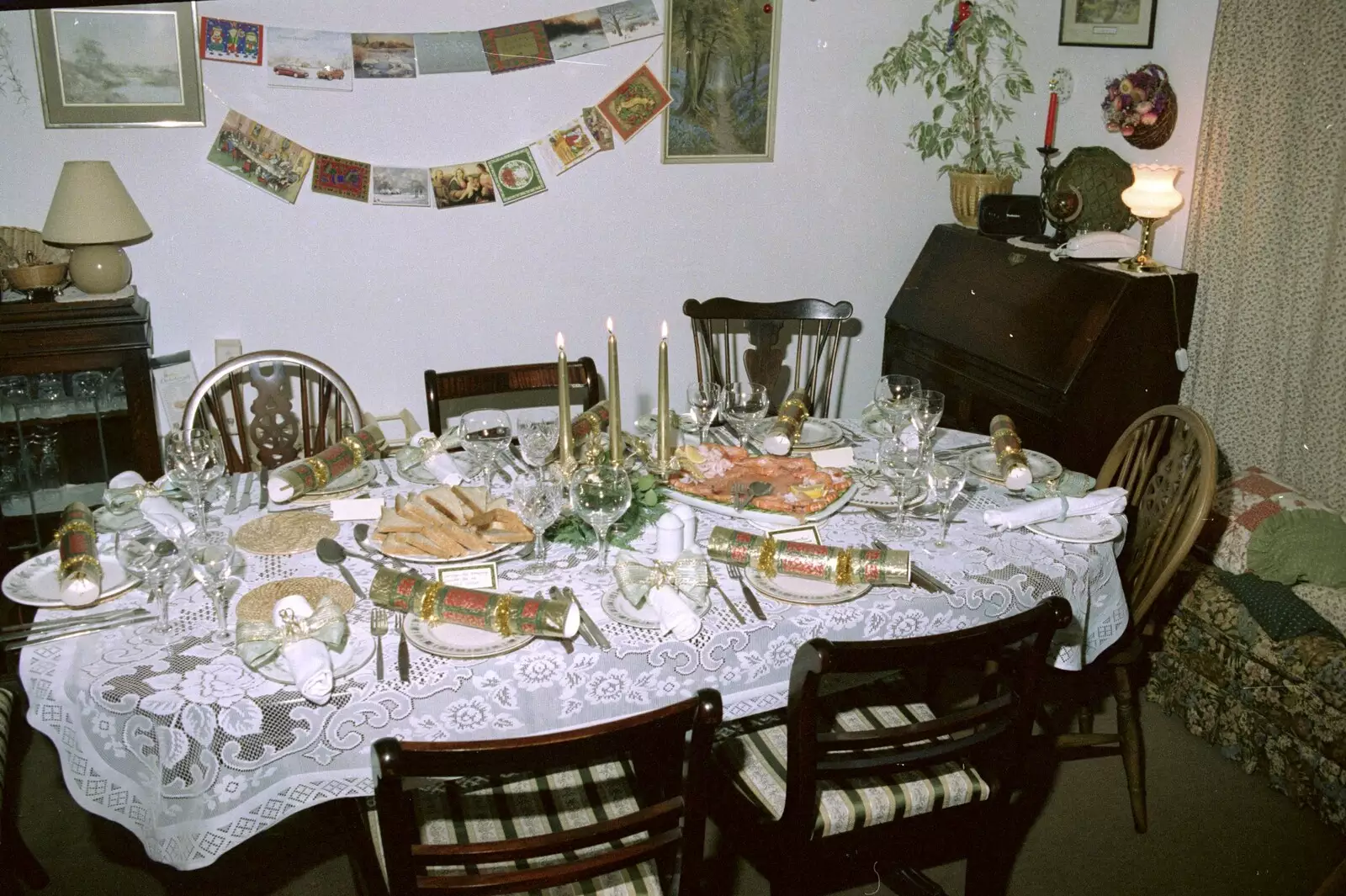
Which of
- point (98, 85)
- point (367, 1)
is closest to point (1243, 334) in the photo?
point (367, 1)

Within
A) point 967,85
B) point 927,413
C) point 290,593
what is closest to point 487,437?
point 290,593

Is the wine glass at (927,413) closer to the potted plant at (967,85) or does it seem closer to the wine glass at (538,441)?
the wine glass at (538,441)

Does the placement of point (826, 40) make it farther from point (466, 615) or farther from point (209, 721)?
point (209, 721)

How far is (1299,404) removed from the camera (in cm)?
280

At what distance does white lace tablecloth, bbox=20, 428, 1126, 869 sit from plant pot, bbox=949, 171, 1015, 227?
1.89 meters

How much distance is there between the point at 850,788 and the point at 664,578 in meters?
0.44

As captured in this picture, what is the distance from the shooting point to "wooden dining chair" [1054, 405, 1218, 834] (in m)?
2.04

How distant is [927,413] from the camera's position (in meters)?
2.13

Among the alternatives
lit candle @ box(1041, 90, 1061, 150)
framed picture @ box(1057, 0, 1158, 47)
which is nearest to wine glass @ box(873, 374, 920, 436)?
lit candle @ box(1041, 90, 1061, 150)

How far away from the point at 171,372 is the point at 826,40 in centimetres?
211

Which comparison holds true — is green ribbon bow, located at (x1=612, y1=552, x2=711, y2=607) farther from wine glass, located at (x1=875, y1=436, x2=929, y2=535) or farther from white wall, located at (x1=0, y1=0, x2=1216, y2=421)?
white wall, located at (x1=0, y1=0, x2=1216, y2=421)

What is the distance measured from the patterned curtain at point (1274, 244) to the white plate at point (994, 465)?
1.05 m

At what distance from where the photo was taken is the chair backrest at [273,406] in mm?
2395

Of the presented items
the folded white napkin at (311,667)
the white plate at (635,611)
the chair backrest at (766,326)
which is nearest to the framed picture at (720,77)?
the chair backrest at (766,326)
